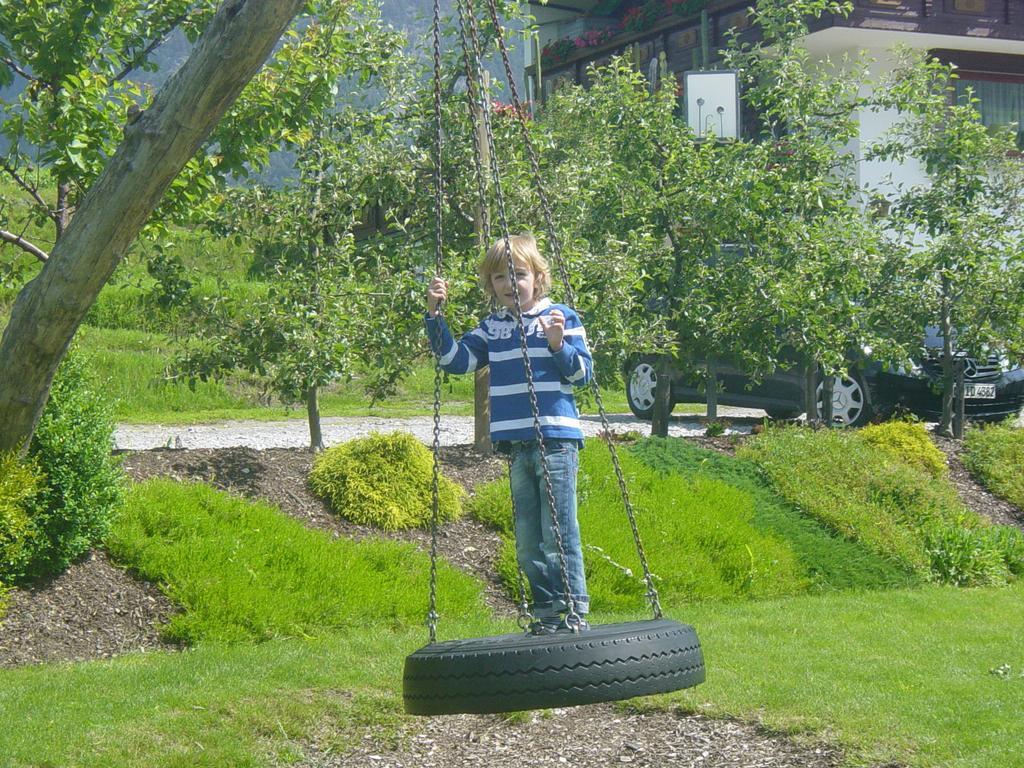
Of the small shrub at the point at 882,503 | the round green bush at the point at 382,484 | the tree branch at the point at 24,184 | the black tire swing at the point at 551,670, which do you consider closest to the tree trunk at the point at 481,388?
the round green bush at the point at 382,484

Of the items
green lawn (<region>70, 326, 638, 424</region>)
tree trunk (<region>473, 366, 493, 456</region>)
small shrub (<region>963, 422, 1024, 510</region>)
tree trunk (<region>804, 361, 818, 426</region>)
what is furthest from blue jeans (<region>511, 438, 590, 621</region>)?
green lawn (<region>70, 326, 638, 424</region>)

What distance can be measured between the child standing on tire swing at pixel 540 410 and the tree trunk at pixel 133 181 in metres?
1.05

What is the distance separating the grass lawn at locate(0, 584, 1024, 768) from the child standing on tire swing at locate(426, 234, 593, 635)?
1395mm

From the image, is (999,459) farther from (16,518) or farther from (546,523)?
(16,518)

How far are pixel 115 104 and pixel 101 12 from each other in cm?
66

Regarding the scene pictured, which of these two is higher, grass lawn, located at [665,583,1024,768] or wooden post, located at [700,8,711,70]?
wooden post, located at [700,8,711,70]

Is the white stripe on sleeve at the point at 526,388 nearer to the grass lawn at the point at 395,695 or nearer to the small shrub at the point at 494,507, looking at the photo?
the grass lawn at the point at 395,695

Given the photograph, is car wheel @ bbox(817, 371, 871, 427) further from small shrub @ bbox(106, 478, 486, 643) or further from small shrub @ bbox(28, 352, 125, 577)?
small shrub @ bbox(28, 352, 125, 577)

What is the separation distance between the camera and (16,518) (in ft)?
21.4

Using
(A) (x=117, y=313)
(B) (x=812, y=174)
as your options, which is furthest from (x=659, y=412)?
(A) (x=117, y=313)

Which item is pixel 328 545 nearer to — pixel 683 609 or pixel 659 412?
pixel 683 609

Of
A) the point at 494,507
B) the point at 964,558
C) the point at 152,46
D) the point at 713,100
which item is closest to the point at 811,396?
the point at 964,558

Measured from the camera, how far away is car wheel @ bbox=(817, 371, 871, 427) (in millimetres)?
13172

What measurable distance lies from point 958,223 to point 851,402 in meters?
2.25
